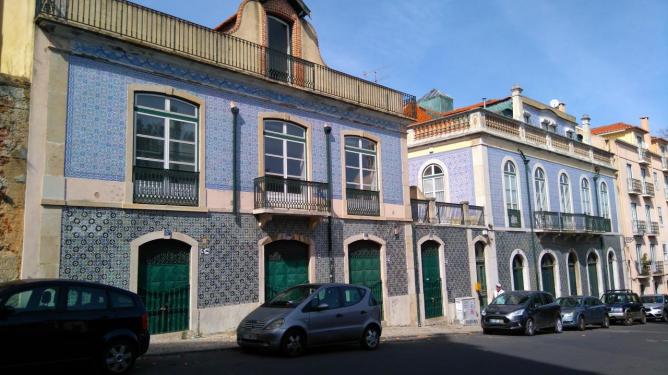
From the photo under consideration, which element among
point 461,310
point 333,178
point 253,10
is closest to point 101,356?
point 333,178

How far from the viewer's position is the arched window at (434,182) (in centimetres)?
2620

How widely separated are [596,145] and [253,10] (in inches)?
1077

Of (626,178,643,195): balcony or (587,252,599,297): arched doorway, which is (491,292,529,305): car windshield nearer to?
(587,252,599,297): arched doorway

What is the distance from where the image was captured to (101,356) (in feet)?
28.0

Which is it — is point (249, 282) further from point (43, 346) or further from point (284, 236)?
point (43, 346)

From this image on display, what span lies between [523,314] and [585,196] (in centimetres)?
1770

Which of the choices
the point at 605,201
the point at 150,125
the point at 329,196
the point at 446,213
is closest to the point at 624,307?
the point at 446,213

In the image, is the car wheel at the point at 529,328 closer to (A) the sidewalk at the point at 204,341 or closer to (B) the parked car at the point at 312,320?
(A) the sidewalk at the point at 204,341

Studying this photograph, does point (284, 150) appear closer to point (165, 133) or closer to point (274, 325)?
point (165, 133)

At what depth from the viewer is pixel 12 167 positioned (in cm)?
1152

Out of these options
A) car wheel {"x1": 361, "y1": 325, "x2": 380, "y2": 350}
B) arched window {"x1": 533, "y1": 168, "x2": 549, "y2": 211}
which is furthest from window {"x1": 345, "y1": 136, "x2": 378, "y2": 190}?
arched window {"x1": 533, "y1": 168, "x2": 549, "y2": 211}

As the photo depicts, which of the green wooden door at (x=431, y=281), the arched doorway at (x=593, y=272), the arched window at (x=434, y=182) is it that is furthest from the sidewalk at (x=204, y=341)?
the arched doorway at (x=593, y=272)

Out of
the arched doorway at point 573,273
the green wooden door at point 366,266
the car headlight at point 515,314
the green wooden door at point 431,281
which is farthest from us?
the arched doorway at point 573,273

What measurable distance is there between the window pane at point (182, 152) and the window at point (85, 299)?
5.59m
